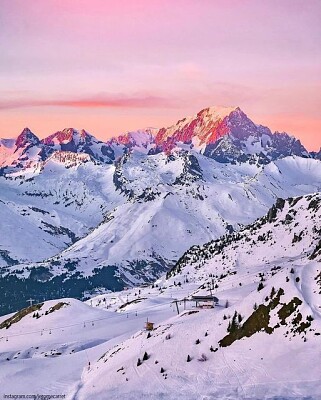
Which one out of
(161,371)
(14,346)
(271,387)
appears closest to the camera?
(271,387)

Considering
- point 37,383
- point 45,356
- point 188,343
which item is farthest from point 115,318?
point 188,343

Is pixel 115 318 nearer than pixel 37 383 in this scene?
No

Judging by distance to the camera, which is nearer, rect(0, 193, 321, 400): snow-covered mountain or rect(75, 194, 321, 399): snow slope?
rect(75, 194, 321, 399): snow slope

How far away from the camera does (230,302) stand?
240 ft

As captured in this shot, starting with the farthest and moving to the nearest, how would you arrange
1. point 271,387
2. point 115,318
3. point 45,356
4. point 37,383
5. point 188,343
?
1. point 115,318
2. point 45,356
3. point 37,383
4. point 188,343
5. point 271,387

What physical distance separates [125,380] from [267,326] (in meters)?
Result: 11.8

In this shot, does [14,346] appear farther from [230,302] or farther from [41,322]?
[230,302]

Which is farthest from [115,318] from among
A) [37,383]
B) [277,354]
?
[277,354]

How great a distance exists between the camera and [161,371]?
44.2m

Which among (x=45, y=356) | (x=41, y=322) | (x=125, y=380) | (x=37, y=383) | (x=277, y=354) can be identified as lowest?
(x=41, y=322)

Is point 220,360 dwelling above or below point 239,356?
below

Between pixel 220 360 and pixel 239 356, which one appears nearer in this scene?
pixel 239 356

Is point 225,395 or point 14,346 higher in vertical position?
point 225,395

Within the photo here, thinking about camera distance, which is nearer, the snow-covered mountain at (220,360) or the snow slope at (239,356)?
the snow slope at (239,356)
